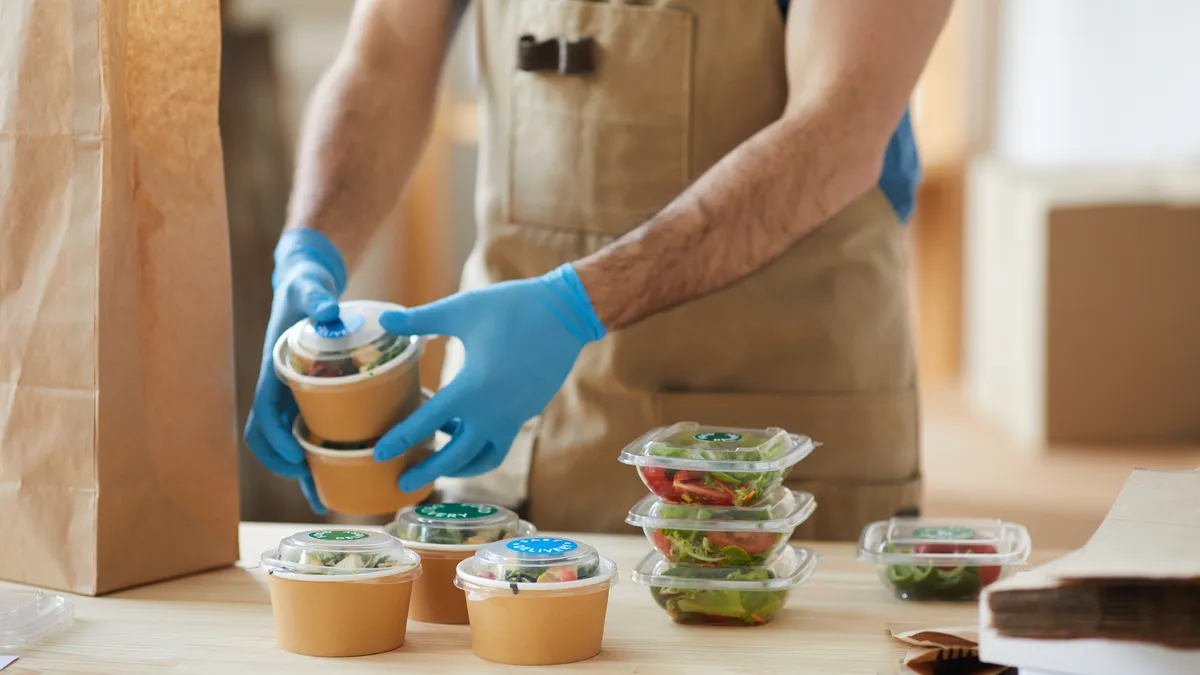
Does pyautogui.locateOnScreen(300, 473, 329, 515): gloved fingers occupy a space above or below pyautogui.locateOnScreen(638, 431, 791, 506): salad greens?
below

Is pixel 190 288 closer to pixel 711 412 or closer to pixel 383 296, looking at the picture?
pixel 711 412

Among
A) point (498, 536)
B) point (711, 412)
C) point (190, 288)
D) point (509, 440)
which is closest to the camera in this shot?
point (498, 536)

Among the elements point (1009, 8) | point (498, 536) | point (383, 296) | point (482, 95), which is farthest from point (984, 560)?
point (1009, 8)

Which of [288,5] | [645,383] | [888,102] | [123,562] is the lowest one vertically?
[123,562]

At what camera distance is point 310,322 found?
107 centimetres

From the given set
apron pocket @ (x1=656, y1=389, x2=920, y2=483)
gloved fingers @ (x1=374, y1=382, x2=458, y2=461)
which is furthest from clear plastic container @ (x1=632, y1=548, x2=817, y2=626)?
apron pocket @ (x1=656, y1=389, x2=920, y2=483)

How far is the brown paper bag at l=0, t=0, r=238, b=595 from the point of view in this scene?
1004mm

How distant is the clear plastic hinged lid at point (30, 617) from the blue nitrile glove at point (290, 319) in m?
0.25

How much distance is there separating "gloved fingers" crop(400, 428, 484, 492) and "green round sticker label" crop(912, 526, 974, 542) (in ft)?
1.25

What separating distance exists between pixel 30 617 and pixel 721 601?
470 millimetres

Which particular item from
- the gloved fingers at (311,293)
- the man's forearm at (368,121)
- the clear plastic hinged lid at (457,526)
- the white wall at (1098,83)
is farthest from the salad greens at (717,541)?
the white wall at (1098,83)

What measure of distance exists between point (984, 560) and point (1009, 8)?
12.8 ft

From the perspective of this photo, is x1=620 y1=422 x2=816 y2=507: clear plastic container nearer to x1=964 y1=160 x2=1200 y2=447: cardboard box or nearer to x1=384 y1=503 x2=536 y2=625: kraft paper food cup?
x1=384 y1=503 x2=536 y2=625: kraft paper food cup

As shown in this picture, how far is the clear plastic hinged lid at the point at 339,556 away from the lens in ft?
2.85
